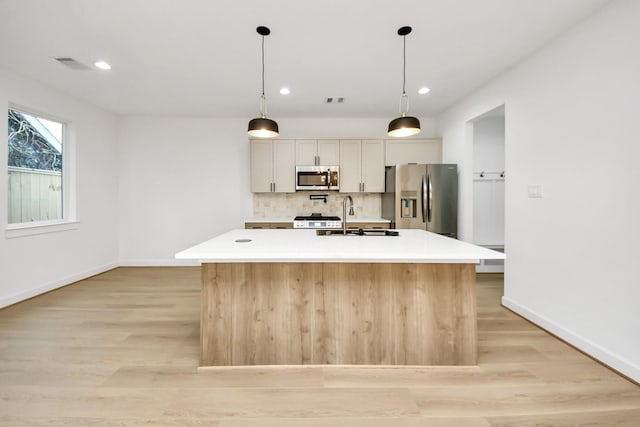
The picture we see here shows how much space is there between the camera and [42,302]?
11.4 feet

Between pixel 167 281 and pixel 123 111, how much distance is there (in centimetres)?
285

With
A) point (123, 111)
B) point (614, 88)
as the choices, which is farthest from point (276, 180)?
point (614, 88)

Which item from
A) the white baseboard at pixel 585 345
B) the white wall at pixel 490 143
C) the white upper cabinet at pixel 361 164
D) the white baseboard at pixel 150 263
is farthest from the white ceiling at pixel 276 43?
the white baseboard at pixel 150 263

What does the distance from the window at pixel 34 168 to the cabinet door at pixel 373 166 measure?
172 inches

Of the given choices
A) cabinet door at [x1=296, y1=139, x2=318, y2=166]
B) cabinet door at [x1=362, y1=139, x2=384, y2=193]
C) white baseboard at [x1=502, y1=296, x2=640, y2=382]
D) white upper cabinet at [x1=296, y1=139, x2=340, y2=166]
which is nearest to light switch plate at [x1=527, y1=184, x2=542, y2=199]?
white baseboard at [x1=502, y1=296, x2=640, y2=382]

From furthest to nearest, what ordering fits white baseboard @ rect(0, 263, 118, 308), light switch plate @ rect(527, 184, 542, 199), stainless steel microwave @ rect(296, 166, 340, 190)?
stainless steel microwave @ rect(296, 166, 340, 190)
white baseboard @ rect(0, 263, 118, 308)
light switch plate @ rect(527, 184, 542, 199)

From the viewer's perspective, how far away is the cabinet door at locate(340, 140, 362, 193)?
495 centimetres

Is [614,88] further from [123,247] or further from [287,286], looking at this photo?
[123,247]

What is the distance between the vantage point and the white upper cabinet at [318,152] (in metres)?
4.94

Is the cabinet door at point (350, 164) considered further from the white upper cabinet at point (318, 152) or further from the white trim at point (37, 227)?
the white trim at point (37, 227)

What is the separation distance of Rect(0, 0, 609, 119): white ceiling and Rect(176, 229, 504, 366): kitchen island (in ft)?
5.83

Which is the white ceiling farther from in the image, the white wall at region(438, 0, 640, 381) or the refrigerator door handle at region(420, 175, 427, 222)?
the refrigerator door handle at region(420, 175, 427, 222)

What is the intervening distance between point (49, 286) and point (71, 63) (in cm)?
270

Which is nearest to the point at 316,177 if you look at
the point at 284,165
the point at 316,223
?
the point at 284,165
